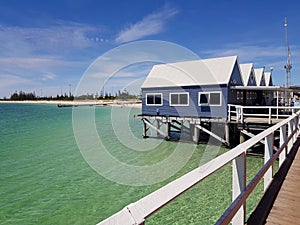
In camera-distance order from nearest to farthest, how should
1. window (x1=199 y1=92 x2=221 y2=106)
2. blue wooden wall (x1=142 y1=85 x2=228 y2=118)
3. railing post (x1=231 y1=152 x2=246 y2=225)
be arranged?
railing post (x1=231 y1=152 x2=246 y2=225), blue wooden wall (x1=142 y1=85 x2=228 y2=118), window (x1=199 y1=92 x2=221 y2=106)

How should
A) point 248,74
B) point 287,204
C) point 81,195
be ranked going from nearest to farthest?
point 287,204 < point 81,195 < point 248,74

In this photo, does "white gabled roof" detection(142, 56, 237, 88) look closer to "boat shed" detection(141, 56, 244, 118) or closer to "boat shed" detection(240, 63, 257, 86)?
"boat shed" detection(141, 56, 244, 118)

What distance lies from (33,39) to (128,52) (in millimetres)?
15187

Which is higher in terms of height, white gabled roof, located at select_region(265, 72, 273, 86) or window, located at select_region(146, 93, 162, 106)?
white gabled roof, located at select_region(265, 72, 273, 86)

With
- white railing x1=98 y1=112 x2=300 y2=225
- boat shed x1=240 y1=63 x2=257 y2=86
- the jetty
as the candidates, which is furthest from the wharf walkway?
boat shed x1=240 y1=63 x2=257 y2=86

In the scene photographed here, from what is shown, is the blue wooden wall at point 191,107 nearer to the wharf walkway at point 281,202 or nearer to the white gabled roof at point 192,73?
the white gabled roof at point 192,73

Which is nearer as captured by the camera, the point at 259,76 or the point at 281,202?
the point at 281,202

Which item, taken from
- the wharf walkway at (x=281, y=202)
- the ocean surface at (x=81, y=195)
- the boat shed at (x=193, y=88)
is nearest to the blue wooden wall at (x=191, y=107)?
the boat shed at (x=193, y=88)

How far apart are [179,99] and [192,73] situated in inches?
81.9

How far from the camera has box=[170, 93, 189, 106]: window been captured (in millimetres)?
16344

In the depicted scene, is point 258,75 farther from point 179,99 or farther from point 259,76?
point 179,99

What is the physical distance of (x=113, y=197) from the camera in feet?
25.6

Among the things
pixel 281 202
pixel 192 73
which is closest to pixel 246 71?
pixel 192 73

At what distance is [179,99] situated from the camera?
54.8 feet
